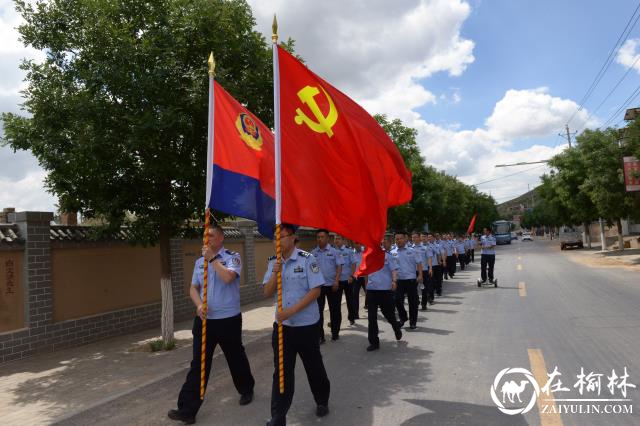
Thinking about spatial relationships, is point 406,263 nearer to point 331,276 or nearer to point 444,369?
point 331,276

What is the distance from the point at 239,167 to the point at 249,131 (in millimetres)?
610

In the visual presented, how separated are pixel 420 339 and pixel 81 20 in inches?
304

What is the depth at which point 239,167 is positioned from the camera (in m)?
5.14

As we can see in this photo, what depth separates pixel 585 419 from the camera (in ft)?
13.5

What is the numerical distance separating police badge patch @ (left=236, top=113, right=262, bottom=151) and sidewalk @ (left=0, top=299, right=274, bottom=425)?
11.3 ft

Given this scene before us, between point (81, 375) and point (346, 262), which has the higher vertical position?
point (346, 262)

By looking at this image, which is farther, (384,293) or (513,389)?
(384,293)

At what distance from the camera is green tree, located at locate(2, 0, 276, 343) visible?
284 inches

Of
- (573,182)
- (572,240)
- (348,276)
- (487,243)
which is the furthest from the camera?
(572,240)

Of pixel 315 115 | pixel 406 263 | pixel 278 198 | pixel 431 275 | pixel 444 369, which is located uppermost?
pixel 315 115

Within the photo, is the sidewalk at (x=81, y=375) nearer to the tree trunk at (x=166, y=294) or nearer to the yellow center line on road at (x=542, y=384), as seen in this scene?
the tree trunk at (x=166, y=294)

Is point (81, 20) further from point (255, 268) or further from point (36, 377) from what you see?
point (255, 268)

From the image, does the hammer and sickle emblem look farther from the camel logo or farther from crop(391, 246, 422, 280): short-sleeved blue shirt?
crop(391, 246, 422, 280): short-sleeved blue shirt

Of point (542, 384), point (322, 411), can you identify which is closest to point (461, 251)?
point (542, 384)
